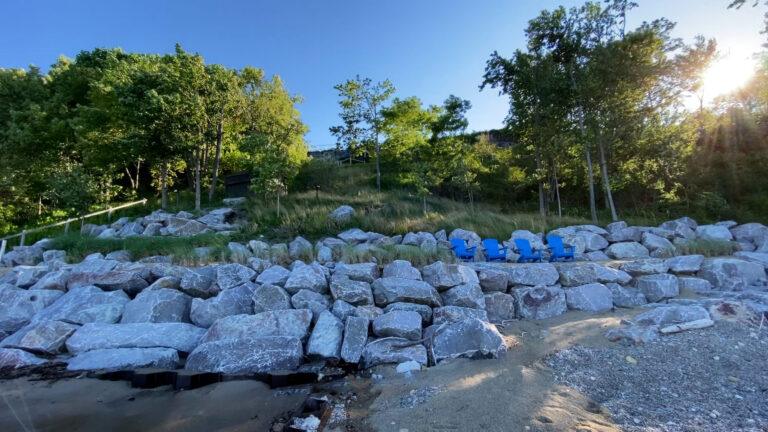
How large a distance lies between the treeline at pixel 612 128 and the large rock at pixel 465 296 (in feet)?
27.0

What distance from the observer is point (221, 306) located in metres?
5.75

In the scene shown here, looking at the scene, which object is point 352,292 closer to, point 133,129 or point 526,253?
point 526,253

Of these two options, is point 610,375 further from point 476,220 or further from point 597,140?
point 597,140

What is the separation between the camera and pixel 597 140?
520 inches

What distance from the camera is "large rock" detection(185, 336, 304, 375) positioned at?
4395mm

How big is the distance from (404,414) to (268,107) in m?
18.6

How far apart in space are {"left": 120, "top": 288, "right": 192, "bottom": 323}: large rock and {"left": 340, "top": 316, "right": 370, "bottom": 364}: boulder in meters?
2.79

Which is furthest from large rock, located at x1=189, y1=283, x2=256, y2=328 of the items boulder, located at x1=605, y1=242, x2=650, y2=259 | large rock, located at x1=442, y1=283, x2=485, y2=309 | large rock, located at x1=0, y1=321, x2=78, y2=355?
boulder, located at x1=605, y1=242, x2=650, y2=259

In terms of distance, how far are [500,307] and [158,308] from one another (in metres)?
5.25

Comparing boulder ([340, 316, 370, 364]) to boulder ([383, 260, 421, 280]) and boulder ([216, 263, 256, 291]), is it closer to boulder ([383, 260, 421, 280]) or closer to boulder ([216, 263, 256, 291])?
boulder ([383, 260, 421, 280])

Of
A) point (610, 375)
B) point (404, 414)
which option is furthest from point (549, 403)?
point (404, 414)

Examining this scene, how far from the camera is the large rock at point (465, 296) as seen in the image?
594 cm

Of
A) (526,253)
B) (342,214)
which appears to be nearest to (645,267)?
(526,253)

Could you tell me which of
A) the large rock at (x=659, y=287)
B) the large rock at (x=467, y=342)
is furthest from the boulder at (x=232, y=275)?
the large rock at (x=659, y=287)
